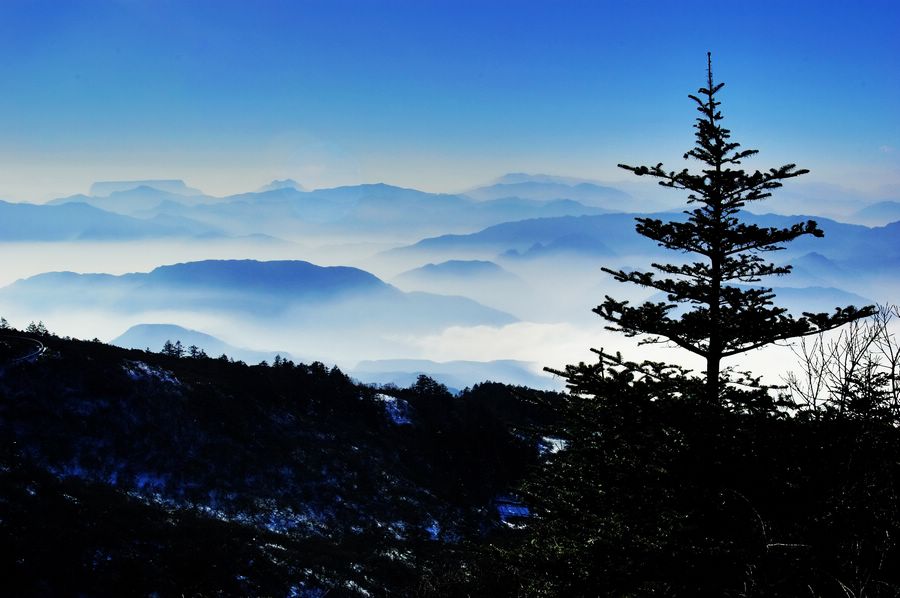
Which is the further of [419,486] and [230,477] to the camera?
[419,486]

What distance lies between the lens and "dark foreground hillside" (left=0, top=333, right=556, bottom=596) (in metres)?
30.0

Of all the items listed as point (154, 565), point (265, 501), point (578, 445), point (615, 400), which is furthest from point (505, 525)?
point (615, 400)

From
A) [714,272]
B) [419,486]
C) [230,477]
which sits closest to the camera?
[714,272]

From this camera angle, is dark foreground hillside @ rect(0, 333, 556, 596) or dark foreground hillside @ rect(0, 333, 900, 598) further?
dark foreground hillside @ rect(0, 333, 556, 596)

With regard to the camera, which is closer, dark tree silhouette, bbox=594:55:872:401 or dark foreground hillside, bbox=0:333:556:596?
Answer: dark tree silhouette, bbox=594:55:872:401

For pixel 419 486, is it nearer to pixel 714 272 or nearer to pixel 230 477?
pixel 230 477

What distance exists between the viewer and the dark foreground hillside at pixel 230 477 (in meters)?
30.0

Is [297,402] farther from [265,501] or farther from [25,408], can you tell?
[25,408]

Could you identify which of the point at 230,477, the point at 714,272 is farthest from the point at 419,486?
the point at 714,272

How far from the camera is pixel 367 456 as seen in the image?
57.1 meters

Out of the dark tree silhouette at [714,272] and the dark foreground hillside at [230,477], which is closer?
the dark tree silhouette at [714,272]

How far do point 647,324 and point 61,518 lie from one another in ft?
101

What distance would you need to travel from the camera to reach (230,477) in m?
46.9

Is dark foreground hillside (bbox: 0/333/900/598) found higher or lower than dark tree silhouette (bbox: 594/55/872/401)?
lower
